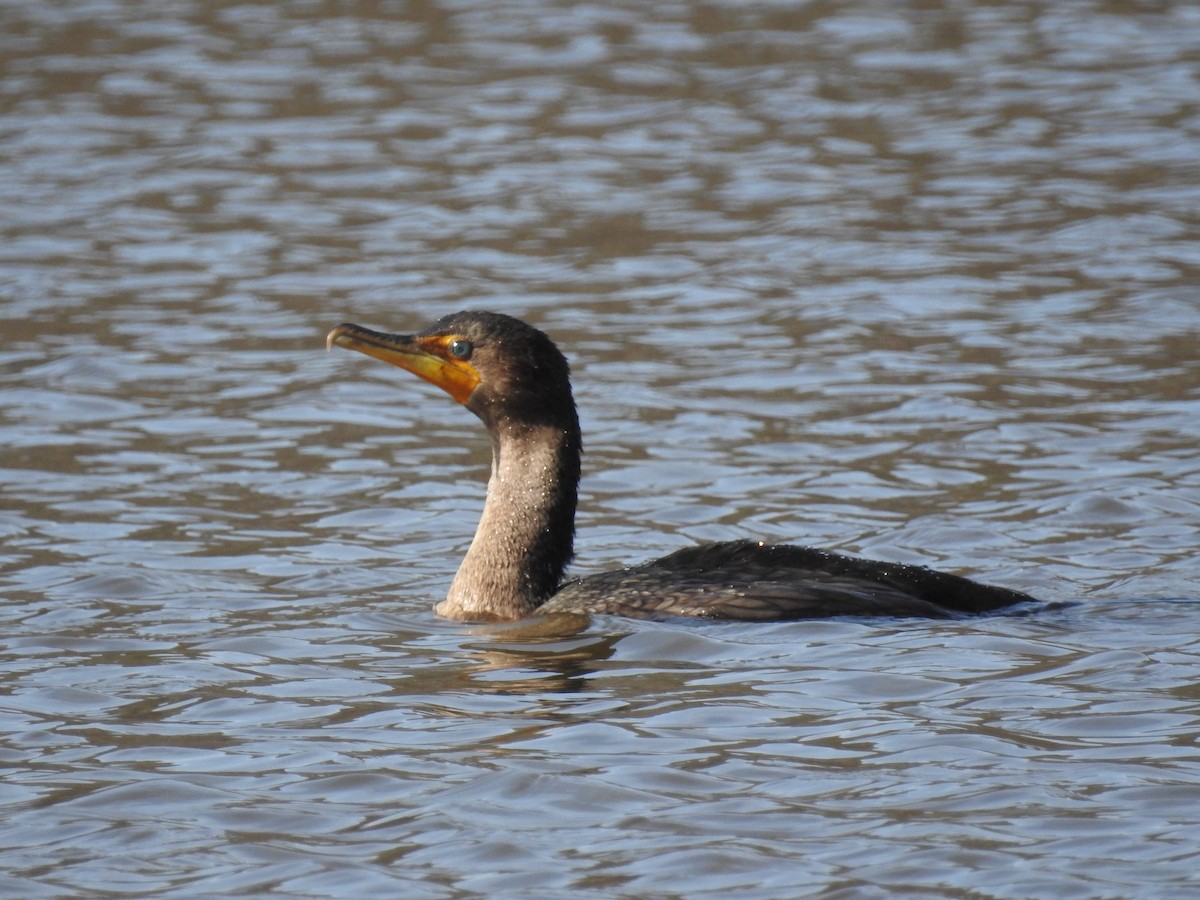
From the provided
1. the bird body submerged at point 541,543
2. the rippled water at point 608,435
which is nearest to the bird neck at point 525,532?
the bird body submerged at point 541,543

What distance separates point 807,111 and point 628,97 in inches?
59.4

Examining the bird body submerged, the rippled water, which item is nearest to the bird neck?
the bird body submerged

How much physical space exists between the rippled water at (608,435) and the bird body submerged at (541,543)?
0.62 feet

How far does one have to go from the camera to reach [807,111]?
1611 cm

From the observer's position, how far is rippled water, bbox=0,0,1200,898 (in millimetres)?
5754

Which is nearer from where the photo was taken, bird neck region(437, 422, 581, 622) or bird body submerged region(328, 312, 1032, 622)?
bird body submerged region(328, 312, 1032, 622)

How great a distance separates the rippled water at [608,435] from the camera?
18.9ft

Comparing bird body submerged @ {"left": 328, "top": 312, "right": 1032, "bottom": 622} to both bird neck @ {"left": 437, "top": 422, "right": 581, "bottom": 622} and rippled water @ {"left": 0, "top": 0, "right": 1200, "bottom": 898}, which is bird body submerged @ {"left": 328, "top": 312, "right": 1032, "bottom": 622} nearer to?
bird neck @ {"left": 437, "top": 422, "right": 581, "bottom": 622}

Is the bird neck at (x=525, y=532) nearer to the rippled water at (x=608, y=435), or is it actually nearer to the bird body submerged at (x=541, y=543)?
the bird body submerged at (x=541, y=543)

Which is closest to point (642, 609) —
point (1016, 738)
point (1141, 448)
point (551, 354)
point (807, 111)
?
point (551, 354)

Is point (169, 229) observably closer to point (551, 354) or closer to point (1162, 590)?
point (551, 354)

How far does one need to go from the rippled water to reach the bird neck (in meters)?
0.23

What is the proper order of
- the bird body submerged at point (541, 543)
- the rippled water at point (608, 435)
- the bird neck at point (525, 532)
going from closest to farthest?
the rippled water at point (608, 435) → the bird body submerged at point (541, 543) → the bird neck at point (525, 532)

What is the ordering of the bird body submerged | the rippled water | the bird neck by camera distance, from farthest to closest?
the bird neck < the bird body submerged < the rippled water
